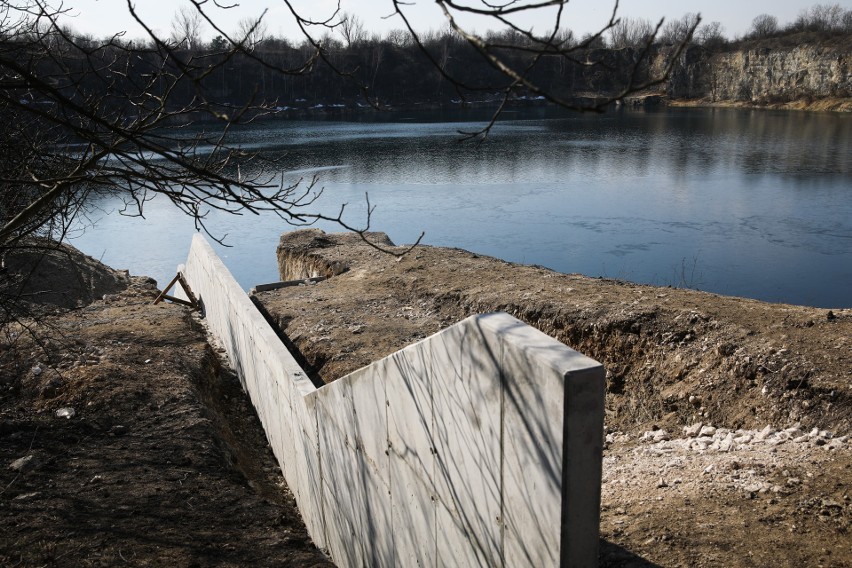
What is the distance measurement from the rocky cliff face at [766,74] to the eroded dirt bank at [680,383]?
62.8 m

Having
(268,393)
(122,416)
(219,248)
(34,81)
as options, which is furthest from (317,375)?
(219,248)

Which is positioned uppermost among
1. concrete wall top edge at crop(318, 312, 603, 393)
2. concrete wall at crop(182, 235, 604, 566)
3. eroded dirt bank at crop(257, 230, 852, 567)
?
concrete wall top edge at crop(318, 312, 603, 393)

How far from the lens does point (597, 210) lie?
24.6 m

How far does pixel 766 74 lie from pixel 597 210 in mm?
57166

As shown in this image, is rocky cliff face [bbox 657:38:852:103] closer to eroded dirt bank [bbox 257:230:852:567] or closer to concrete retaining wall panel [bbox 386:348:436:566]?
eroded dirt bank [bbox 257:230:852:567]

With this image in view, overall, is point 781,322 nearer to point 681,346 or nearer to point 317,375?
point 681,346

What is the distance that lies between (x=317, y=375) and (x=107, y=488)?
322 cm

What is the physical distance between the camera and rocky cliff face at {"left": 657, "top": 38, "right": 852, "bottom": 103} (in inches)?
2487

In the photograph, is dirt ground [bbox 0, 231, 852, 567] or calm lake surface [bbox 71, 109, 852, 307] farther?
calm lake surface [bbox 71, 109, 852, 307]

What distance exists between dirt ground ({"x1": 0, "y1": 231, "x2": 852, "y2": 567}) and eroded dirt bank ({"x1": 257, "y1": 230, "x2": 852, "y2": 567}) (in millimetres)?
16

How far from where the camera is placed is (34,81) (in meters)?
3.05

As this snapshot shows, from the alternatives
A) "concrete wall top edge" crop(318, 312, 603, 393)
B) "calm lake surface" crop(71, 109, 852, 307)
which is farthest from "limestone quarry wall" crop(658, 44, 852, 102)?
"concrete wall top edge" crop(318, 312, 603, 393)

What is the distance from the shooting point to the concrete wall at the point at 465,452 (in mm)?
2715

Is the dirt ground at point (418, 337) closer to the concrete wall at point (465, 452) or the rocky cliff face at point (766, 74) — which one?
the concrete wall at point (465, 452)
